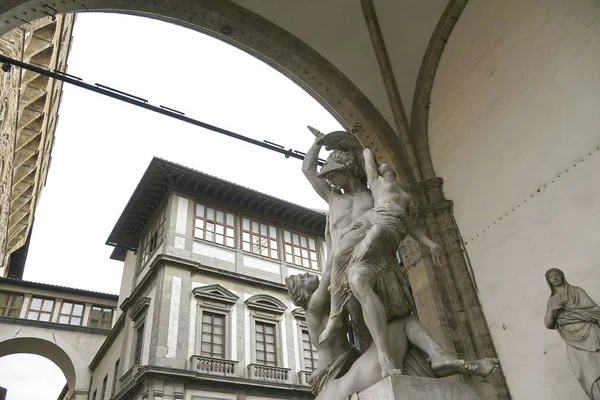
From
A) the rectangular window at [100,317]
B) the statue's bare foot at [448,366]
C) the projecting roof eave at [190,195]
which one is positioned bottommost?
the statue's bare foot at [448,366]

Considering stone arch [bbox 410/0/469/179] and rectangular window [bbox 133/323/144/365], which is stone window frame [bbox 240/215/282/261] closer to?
rectangular window [bbox 133/323/144/365]

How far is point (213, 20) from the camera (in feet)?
20.5

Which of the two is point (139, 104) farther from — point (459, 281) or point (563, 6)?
point (563, 6)

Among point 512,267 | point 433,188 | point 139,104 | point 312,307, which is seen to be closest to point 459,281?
point 512,267

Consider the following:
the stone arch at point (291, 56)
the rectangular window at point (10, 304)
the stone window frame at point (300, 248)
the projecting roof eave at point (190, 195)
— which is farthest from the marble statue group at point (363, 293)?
the rectangular window at point (10, 304)

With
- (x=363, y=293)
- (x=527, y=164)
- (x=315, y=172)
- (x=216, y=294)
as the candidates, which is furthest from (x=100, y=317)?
(x=363, y=293)

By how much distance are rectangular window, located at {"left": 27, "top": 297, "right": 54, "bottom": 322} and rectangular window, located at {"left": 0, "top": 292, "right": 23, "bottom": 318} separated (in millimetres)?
480

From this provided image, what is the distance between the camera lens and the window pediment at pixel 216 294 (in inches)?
583

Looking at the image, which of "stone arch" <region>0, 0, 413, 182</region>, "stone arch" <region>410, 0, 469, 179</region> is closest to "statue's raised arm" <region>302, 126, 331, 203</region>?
"stone arch" <region>0, 0, 413, 182</region>

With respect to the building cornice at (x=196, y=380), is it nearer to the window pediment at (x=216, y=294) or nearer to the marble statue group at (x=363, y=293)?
the window pediment at (x=216, y=294)

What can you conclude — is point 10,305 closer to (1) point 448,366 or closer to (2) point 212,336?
(2) point 212,336

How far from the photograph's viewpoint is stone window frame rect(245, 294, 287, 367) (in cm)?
1516

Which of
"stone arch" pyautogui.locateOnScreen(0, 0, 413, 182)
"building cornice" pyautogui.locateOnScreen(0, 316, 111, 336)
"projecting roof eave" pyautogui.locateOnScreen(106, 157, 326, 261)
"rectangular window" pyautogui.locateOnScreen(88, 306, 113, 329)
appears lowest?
"stone arch" pyautogui.locateOnScreen(0, 0, 413, 182)

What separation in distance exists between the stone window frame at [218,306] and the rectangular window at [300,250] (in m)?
3.37
